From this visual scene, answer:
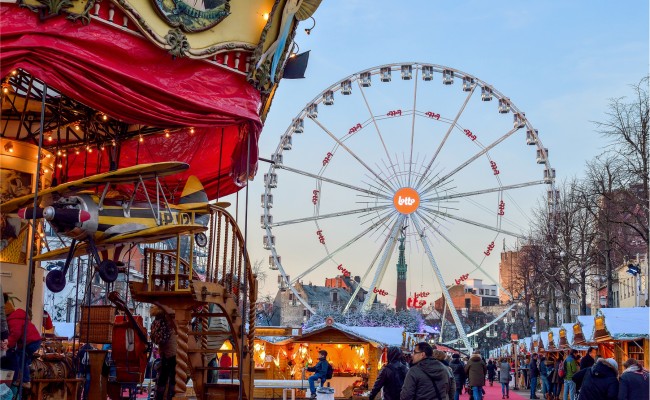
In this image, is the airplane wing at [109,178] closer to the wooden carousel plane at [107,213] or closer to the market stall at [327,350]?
the wooden carousel plane at [107,213]

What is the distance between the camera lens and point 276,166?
130 ft

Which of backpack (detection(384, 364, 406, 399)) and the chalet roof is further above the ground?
the chalet roof

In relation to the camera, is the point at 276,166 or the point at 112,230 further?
the point at 276,166

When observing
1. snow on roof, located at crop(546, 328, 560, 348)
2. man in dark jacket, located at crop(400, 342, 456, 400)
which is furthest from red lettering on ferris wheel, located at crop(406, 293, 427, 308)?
man in dark jacket, located at crop(400, 342, 456, 400)

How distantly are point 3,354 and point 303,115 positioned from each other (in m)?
30.2

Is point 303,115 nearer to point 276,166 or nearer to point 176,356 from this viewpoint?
point 276,166

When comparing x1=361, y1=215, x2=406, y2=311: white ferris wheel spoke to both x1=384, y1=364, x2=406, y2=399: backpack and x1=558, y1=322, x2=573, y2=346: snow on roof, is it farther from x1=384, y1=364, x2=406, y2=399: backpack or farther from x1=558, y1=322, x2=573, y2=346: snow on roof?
x1=384, y1=364, x2=406, y2=399: backpack

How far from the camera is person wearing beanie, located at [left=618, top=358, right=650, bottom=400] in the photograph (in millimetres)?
11547

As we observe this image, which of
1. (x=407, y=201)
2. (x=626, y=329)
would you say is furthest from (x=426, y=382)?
(x=407, y=201)

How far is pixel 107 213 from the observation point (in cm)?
1395

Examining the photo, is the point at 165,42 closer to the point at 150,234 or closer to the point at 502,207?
the point at 150,234

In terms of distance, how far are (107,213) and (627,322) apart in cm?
1215

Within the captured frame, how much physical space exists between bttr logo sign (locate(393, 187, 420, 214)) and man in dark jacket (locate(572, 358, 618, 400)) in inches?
1055

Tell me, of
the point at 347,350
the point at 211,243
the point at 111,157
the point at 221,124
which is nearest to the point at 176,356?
the point at 211,243
